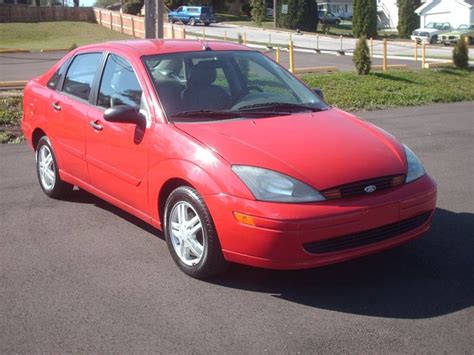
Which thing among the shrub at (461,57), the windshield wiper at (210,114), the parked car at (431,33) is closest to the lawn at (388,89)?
the shrub at (461,57)

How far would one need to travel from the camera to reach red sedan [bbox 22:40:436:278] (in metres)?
3.96

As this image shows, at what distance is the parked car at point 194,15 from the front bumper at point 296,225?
192 ft

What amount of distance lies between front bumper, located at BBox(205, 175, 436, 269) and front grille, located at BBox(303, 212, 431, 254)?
2 centimetres

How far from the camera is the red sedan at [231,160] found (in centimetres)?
396

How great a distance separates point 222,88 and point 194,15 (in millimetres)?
57510

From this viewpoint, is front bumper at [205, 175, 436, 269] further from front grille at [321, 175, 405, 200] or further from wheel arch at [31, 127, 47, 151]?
wheel arch at [31, 127, 47, 151]

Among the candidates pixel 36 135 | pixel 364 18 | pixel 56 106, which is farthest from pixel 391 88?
pixel 364 18

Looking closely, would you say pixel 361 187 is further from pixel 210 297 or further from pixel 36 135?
pixel 36 135

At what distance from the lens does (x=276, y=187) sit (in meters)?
3.98

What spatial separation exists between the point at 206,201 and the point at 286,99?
1440mm

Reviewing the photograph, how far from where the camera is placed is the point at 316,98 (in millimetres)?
5410

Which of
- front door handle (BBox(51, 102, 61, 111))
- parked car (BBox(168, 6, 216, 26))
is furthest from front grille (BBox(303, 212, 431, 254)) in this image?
parked car (BBox(168, 6, 216, 26))

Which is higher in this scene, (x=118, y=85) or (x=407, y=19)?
(x=407, y=19)

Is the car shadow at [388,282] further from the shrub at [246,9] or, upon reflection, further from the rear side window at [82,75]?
the shrub at [246,9]
